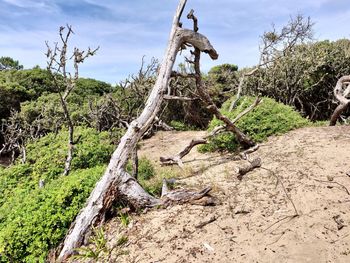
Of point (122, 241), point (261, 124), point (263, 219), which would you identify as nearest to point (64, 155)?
point (122, 241)

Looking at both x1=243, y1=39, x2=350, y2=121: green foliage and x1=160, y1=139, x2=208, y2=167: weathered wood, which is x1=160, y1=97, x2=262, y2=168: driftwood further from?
x1=243, y1=39, x2=350, y2=121: green foliage

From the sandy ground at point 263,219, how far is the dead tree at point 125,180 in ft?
0.99

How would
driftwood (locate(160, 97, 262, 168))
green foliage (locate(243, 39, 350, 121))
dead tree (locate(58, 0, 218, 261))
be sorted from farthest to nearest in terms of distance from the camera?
green foliage (locate(243, 39, 350, 121))
driftwood (locate(160, 97, 262, 168))
dead tree (locate(58, 0, 218, 261))

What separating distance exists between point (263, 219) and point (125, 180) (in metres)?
2.24

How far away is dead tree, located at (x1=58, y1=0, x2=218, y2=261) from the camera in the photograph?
489cm

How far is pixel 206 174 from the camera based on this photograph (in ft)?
22.3

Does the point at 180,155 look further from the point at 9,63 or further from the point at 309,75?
the point at 9,63

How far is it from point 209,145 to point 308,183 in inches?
147

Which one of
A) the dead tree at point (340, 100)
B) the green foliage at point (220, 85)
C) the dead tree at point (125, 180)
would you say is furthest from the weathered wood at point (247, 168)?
the green foliage at point (220, 85)

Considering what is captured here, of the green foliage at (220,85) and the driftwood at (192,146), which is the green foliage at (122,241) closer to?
the driftwood at (192,146)

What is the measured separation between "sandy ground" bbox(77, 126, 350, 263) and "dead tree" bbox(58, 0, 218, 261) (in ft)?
0.99

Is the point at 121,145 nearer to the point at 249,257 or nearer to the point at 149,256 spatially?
the point at 149,256

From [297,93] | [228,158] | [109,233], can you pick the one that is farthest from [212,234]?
[297,93]

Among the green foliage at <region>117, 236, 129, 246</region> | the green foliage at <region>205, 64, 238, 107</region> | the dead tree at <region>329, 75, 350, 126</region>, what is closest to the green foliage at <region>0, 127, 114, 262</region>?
the green foliage at <region>117, 236, 129, 246</region>
